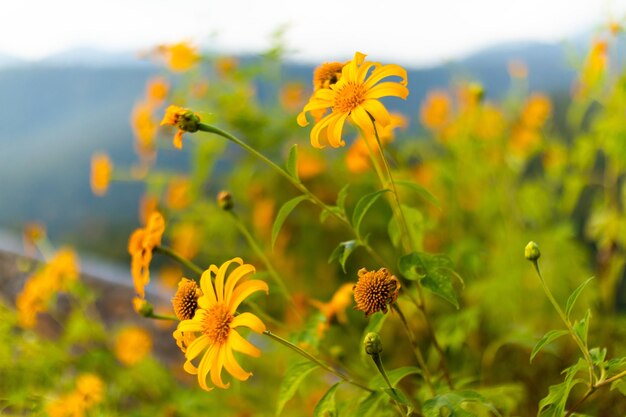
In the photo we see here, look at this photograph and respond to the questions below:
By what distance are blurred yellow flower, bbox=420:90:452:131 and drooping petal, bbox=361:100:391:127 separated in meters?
0.89

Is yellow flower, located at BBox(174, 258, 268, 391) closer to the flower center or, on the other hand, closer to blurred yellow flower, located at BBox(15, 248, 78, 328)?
the flower center

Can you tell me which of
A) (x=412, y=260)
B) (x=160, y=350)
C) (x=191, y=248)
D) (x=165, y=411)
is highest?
(x=412, y=260)


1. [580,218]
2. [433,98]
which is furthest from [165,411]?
[580,218]

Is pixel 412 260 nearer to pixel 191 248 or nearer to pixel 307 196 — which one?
pixel 307 196

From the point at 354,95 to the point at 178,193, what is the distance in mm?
779

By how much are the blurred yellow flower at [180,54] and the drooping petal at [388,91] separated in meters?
0.61

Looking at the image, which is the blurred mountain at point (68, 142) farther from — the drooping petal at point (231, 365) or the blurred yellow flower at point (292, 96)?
the drooping petal at point (231, 365)

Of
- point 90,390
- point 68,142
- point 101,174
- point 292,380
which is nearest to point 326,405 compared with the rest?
point 292,380

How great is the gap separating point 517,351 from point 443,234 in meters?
0.30

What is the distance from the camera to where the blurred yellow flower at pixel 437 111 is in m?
1.25

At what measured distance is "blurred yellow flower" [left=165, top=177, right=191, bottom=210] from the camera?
1.11 m

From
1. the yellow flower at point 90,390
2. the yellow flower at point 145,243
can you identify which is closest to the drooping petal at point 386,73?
the yellow flower at point 145,243

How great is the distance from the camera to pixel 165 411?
856 mm

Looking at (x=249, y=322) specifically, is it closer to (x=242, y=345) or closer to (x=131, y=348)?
(x=242, y=345)
